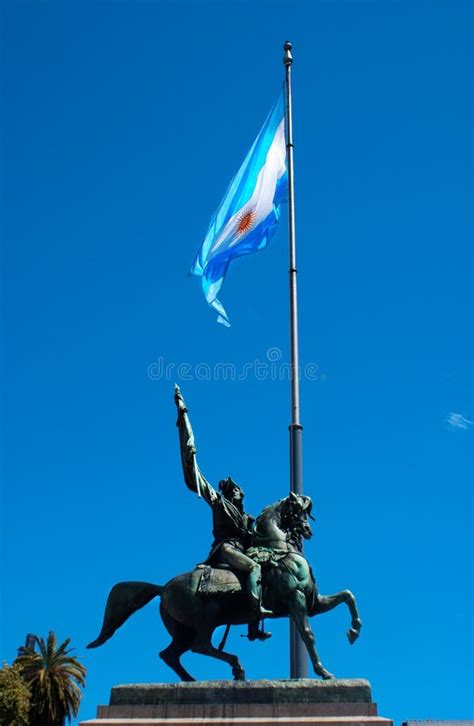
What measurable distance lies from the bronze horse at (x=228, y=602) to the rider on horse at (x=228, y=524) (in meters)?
0.22

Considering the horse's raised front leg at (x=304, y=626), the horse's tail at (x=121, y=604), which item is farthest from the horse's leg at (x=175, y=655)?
the horse's raised front leg at (x=304, y=626)

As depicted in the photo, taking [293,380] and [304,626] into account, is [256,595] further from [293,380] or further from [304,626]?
[293,380]

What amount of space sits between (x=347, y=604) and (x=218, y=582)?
2.20 metres

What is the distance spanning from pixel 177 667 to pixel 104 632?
1461 millimetres

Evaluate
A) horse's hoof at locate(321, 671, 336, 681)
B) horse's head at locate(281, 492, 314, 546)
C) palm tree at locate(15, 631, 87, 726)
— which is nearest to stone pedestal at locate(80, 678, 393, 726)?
horse's hoof at locate(321, 671, 336, 681)

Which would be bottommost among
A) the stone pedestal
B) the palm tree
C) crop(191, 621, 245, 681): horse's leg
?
the stone pedestal

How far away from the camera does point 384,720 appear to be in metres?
15.8

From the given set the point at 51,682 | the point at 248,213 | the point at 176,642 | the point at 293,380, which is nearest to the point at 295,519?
the point at 176,642

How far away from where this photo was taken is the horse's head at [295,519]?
19.1 meters

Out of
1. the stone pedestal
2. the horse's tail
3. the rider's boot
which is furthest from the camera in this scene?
the horse's tail

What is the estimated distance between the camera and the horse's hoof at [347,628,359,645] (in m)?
18.2

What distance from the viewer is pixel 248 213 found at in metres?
28.5

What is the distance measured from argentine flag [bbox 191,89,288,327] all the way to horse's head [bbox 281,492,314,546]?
9097 mm

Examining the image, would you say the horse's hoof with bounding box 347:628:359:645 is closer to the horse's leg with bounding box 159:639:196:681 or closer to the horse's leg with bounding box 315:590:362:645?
the horse's leg with bounding box 315:590:362:645
